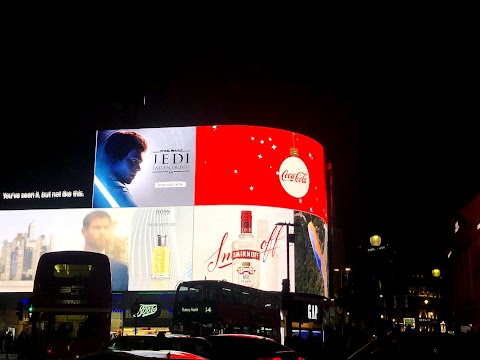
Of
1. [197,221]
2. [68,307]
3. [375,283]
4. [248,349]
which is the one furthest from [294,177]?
[248,349]

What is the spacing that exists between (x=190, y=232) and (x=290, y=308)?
80.8 feet

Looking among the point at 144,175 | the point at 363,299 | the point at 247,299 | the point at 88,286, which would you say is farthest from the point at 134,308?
the point at 144,175

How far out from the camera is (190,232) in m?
43.0

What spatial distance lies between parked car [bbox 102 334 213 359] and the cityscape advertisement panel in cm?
3107

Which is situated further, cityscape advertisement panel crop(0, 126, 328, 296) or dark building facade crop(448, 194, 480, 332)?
dark building facade crop(448, 194, 480, 332)

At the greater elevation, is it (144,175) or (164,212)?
(144,175)

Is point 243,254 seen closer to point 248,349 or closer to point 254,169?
point 254,169

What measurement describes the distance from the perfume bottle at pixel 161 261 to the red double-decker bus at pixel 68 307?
2486cm

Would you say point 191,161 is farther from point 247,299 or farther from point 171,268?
point 247,299

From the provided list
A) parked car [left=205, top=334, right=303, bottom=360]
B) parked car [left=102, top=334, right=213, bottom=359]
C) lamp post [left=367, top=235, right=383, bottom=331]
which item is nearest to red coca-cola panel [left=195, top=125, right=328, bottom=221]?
lamp post [left=367, top=235, right=383, bottom=331]

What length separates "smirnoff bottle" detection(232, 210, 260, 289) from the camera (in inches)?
1645

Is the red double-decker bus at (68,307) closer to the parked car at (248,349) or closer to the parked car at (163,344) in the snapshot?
the parked car at (248,349)

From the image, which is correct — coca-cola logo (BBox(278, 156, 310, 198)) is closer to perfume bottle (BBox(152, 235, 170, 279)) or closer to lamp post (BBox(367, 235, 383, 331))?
perfume bottle (BBox(152, 235, 170, 279))

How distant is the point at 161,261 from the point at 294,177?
11.6 m
